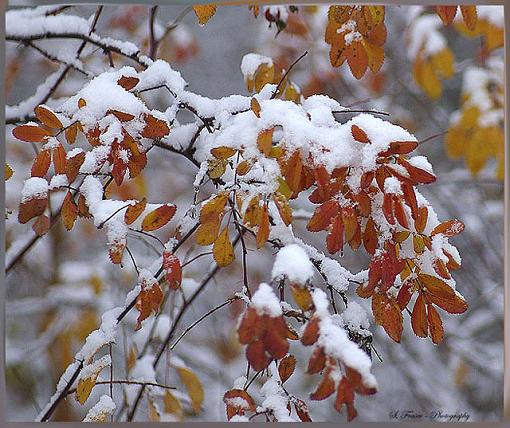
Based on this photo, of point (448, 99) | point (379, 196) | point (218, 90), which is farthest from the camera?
point (448, 99)

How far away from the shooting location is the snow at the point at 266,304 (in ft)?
2.24

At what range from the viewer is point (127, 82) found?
0.81 meters

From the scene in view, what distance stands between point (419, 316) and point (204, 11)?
50 centimetres

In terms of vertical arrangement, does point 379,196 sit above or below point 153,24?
below

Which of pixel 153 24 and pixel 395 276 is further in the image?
pixel 153 24

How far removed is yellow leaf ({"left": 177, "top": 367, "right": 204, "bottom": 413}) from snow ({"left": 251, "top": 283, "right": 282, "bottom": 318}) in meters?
0.29

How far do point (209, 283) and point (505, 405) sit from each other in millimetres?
461

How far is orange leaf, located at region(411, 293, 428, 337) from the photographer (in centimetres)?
80

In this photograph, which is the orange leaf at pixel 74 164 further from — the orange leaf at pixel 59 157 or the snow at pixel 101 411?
the snow at pixel 101 411

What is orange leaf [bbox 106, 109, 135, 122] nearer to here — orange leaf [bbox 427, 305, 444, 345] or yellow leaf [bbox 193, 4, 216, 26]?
yellow leaf [bbox 193, 4, 216, 26]

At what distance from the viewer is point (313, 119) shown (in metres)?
0.77

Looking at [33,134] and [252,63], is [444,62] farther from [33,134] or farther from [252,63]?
[33,134]

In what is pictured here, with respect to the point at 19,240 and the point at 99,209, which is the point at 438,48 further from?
the point at 19,240

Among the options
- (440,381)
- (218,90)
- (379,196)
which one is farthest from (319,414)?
(218,90)
